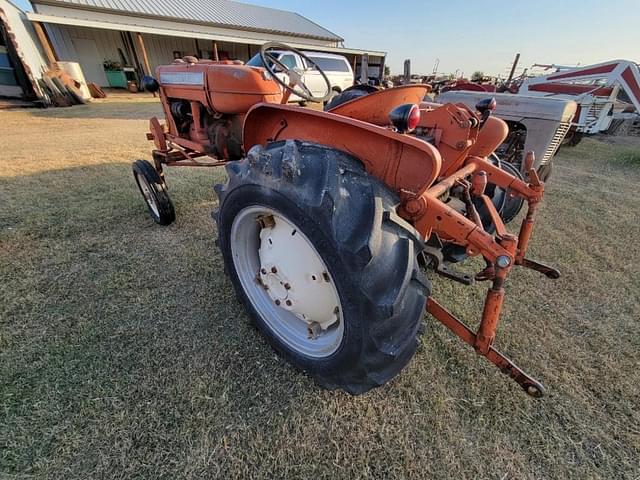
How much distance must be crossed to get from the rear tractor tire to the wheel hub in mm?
1483

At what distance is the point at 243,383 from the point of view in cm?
143

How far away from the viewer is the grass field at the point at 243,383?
1.17 m

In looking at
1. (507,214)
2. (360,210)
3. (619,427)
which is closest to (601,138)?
(507,214)

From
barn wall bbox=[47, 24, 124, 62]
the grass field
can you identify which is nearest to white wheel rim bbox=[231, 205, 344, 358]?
the grass field

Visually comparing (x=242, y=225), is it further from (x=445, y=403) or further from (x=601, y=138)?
(x=601, y=138)

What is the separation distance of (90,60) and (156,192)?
1775 cm

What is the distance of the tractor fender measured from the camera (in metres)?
1.10

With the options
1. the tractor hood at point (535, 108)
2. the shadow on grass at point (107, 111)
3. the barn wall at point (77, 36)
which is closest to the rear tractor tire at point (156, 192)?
the tractor hood at point (535, 108)

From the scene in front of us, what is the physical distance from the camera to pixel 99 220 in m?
2.82

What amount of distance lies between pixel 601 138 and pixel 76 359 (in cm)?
1210

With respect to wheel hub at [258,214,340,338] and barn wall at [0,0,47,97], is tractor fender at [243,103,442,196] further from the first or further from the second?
barn wall at [0,0,47,97]

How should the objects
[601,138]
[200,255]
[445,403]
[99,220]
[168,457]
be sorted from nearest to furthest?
[168,457]
[445,403]
[200,255]
[99,220]
[601,138]

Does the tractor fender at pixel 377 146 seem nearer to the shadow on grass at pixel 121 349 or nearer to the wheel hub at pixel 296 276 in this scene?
the wheel hub at pixel 296 276

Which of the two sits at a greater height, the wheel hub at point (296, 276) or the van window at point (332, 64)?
the van window at point (332, 64)
